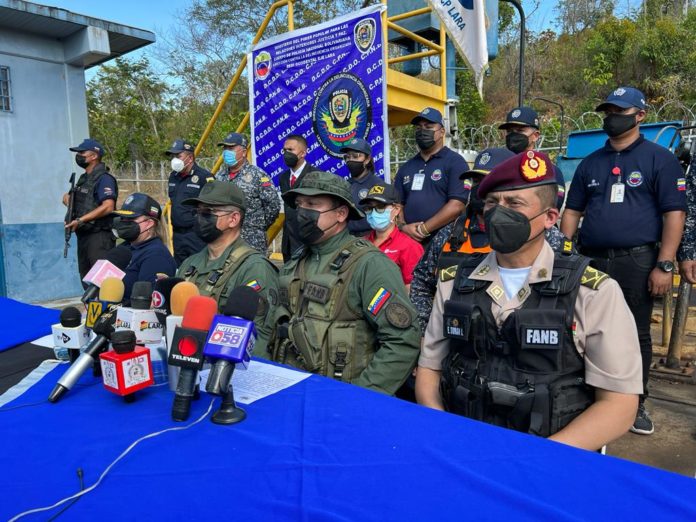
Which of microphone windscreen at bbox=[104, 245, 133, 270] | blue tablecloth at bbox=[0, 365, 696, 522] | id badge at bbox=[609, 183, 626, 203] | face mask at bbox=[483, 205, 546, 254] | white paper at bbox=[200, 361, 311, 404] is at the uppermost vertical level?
id badge at bbox=[609, 183, 626, 203]

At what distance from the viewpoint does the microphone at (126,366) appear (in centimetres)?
165

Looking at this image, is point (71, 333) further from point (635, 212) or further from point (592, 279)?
point (635, 212)

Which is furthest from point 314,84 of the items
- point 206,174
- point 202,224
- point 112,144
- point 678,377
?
point 112,144

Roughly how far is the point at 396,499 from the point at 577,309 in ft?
3.14

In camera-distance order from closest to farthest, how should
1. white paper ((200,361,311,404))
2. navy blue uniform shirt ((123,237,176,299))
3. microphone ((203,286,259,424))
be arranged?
microphone ((203,286,259,424))
white paper ((200,361,311,404))
navy blue uniform shirt ((123,237,176,299))

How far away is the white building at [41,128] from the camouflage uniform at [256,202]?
393 centimetres

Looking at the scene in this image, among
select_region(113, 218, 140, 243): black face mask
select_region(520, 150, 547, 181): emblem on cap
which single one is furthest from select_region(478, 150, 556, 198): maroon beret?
select_region(113, 218, 140, 243): black face mask

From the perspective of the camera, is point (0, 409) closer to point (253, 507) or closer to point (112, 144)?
point (253, 507)

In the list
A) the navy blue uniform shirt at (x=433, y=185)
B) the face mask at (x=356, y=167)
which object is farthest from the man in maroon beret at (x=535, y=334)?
the face mask at (x=356, y=167)

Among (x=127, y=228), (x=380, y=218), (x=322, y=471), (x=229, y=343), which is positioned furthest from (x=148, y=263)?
(x=322, y=471)

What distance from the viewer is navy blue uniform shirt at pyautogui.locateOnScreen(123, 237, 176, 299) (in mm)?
3395

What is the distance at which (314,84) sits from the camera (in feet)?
17.5

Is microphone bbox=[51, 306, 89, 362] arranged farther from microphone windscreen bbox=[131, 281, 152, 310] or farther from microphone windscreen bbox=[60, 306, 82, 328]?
microphone windscreen bbox=[131, 281, 152, 310]

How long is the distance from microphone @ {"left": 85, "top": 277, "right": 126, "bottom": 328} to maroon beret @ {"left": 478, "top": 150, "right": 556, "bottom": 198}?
4.95 feet
